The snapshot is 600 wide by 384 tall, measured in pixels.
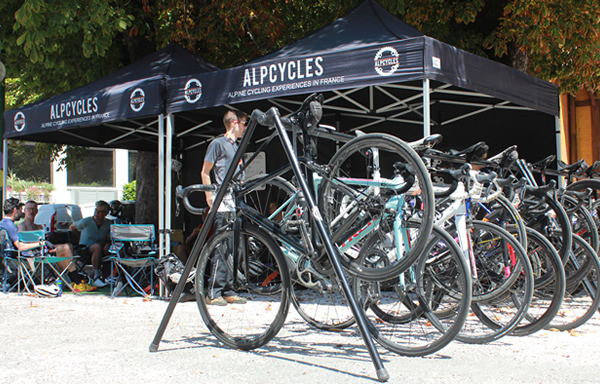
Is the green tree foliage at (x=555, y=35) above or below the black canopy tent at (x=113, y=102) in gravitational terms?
above

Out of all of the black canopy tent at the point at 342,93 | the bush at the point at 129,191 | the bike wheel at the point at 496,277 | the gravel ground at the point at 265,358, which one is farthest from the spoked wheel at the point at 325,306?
the bush at the point at 129,191

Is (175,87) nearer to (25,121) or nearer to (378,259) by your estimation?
(25,121)

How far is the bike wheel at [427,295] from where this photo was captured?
12.7 ft

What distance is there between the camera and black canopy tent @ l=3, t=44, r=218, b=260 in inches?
310

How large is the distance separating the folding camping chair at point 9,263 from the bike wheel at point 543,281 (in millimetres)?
6619

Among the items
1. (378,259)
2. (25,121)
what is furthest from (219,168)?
(25,121)

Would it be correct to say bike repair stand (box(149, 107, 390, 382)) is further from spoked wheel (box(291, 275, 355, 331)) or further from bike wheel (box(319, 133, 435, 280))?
spoked wheel (box(291, 275, 355, 331))

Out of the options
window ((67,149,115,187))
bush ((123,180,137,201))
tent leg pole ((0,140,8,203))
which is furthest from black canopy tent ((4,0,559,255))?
window ((67,149,115,187))

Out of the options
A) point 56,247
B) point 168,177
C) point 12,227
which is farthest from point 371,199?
point 12,227

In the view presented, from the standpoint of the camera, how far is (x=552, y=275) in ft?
15.7

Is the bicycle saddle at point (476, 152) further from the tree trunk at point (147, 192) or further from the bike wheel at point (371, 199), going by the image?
the tree trunk at point (147, 192)

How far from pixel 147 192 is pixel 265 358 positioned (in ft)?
27.6

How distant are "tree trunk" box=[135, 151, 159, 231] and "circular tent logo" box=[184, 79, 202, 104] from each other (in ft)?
15.7

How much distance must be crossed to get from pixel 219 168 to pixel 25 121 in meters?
4.27
